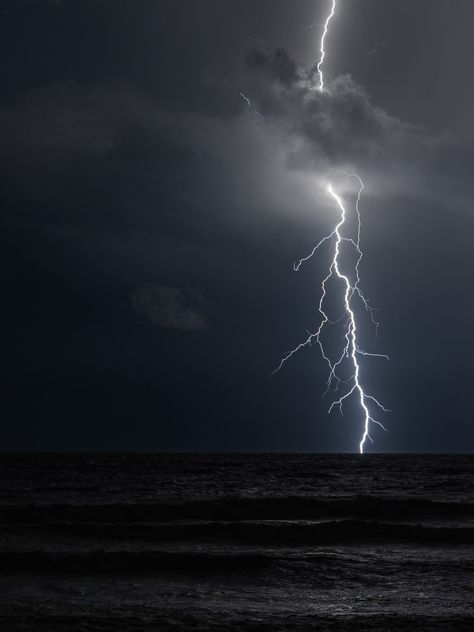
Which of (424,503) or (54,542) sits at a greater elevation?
(424,503)

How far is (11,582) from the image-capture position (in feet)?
35.0

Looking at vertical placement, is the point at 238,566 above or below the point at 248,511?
below

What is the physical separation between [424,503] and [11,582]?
15715 mm

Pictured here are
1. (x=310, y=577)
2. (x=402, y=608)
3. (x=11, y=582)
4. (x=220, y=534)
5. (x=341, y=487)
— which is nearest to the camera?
(x=402, y=608)

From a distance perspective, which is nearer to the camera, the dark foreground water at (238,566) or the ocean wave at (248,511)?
the dark foreground water at (238,566)

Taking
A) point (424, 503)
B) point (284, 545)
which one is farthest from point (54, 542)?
point (424, 503)

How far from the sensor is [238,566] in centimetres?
1231

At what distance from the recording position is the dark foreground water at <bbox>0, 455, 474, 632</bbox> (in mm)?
8281

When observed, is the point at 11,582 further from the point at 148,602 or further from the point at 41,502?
the point at 41,502

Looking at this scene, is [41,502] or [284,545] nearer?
[284,545]

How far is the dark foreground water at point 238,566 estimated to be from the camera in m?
8.28

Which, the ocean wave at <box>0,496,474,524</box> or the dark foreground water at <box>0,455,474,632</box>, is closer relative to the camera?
the dark foreground water at <box>0,455,474,632</box>

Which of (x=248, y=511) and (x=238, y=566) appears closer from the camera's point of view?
(x=238, y=566)

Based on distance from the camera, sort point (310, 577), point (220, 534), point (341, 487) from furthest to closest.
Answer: point (341, 487) < point (220, 534) < point (310, 577)
